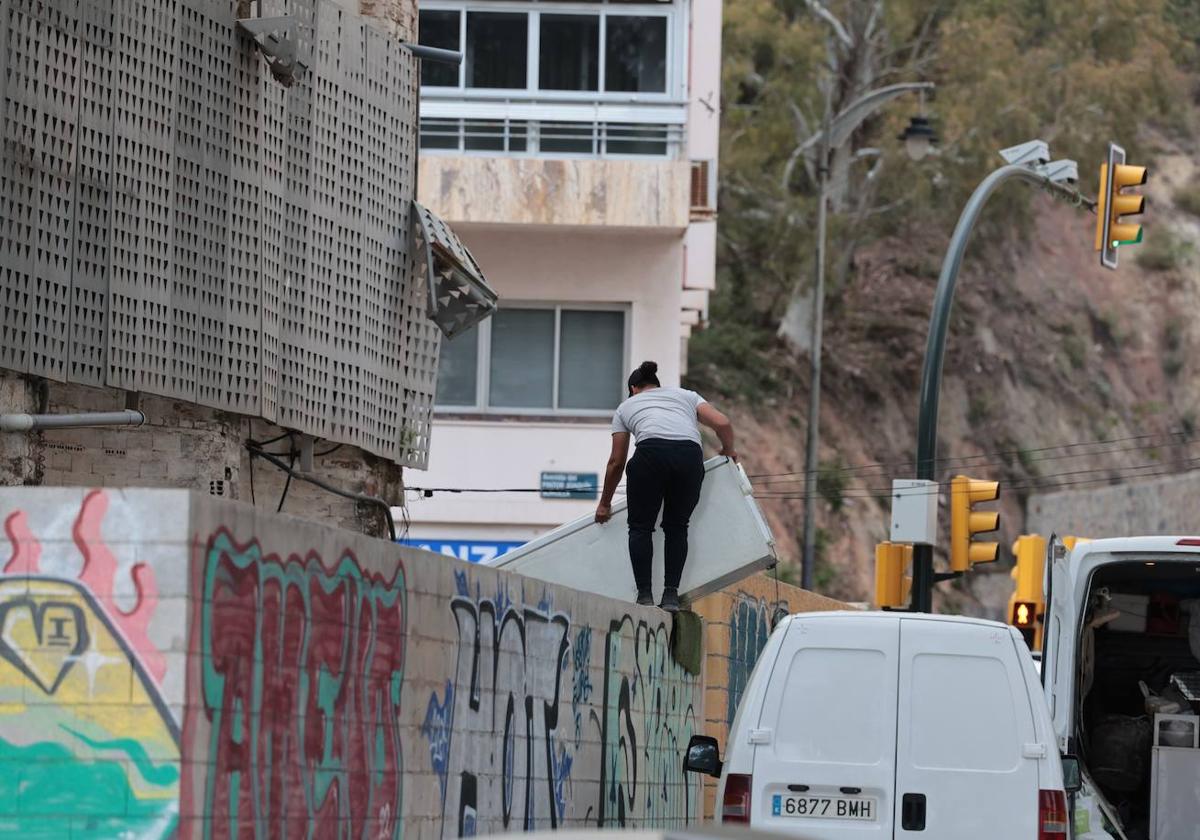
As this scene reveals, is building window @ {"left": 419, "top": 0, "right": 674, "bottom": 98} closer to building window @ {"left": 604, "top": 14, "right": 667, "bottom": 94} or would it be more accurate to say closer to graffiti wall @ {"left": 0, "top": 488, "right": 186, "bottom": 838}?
building window @ {"left": 604, "top": 14, "right": 667, "bottom": 94}

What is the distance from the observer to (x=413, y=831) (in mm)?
9508

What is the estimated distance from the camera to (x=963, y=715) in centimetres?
997

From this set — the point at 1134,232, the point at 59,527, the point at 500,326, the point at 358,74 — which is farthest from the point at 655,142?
the point at 59,527

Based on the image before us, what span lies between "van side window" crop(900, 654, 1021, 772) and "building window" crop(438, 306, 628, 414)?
715 inches

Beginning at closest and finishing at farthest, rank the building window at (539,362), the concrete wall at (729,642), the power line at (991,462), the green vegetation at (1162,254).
A: the concrete wall at (729,642) < the building window at (539,362) < the power line at (991,462) < the green vegetation at (1162,254)

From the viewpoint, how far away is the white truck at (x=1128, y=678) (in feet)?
40.3

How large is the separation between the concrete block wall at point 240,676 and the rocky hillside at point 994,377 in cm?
3132

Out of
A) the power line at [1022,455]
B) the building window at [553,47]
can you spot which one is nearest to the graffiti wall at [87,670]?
the building window at [553,47]

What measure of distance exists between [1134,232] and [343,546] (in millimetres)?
13801

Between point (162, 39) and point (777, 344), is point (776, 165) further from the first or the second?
point (162, 39)

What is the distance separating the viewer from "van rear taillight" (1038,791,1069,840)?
973cm

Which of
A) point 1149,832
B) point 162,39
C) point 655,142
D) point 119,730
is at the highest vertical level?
point 655,142

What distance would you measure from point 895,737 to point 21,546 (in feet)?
14.3

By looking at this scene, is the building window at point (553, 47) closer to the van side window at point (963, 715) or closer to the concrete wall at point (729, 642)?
the concrete wall at point (729, 642)
